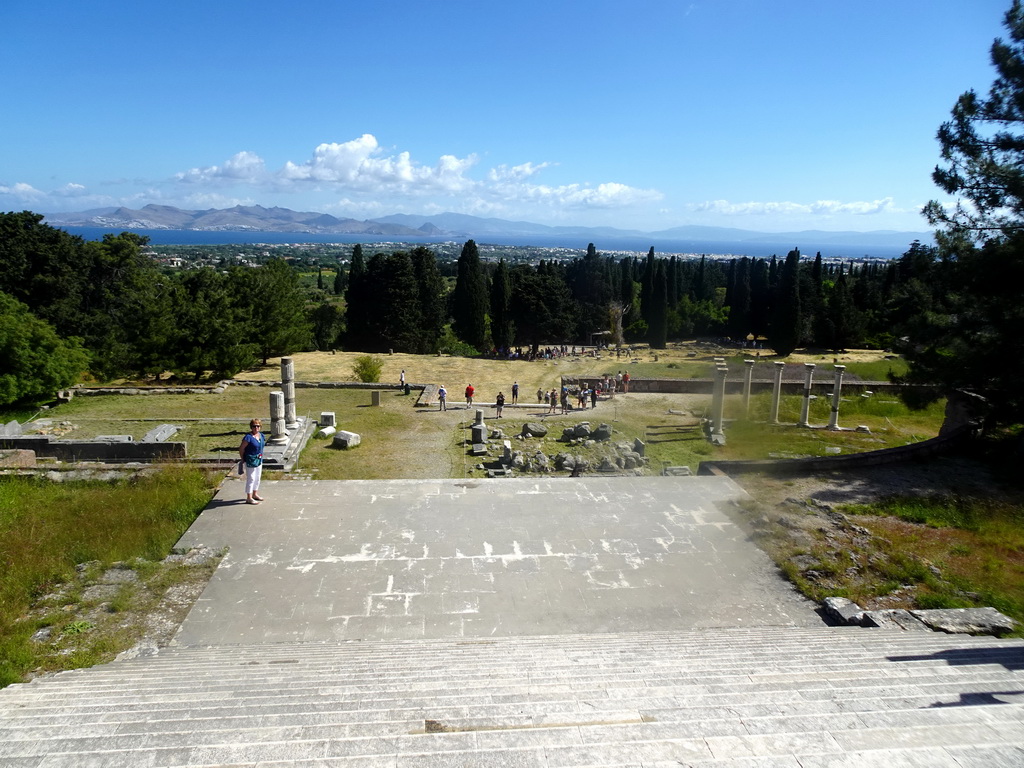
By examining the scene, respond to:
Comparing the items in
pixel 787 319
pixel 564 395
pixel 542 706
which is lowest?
pixel 564 395

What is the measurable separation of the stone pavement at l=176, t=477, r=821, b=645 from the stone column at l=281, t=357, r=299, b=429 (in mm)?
5422

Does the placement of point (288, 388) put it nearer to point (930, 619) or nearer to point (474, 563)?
point (474, 563)

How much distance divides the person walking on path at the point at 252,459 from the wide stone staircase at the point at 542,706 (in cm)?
417

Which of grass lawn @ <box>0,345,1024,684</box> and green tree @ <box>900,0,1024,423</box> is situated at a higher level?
green tree @ <box>900,0,1024,423</box>

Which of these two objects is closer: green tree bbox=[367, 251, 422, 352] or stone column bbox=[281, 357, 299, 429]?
stone column bbox=[281, 357, 299, 429]

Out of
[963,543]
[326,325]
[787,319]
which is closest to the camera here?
[963,543]

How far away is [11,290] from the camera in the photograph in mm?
29391

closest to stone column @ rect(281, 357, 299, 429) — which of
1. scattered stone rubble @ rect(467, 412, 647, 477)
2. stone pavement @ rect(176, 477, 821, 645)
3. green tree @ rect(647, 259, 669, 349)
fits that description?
scattered stone rubble @ rect(467, 412, 647, 477)

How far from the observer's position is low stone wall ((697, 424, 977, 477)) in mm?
12969

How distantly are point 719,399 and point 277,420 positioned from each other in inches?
498

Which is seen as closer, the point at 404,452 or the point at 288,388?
the point at 404,452

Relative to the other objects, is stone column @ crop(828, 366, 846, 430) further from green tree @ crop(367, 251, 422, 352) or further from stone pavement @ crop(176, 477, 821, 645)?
green tree @ crop(367, 251, 422, 352)

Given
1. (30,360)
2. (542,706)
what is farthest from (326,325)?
(542,706)

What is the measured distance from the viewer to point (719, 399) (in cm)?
1952
